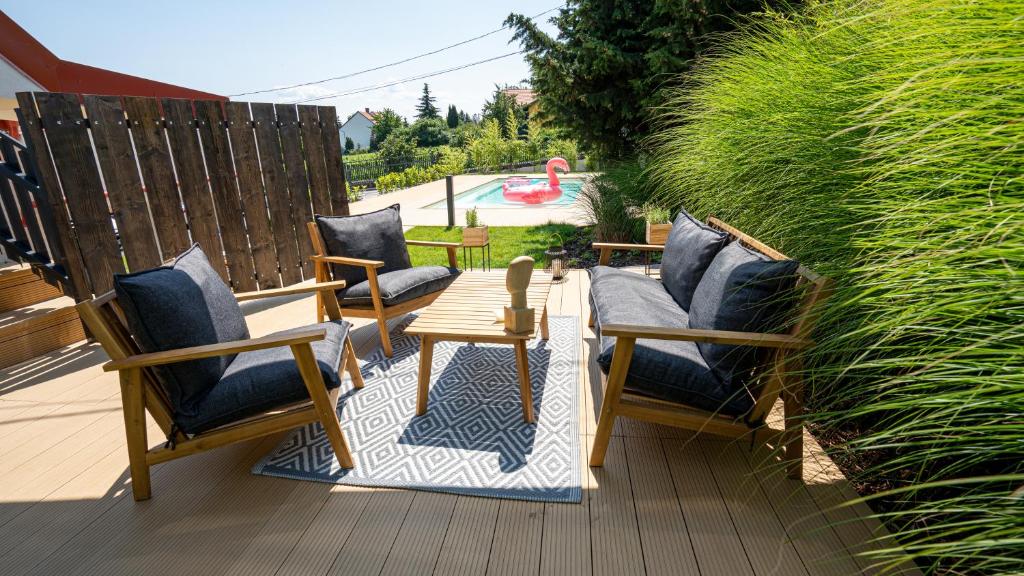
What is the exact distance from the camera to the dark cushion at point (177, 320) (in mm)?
1818

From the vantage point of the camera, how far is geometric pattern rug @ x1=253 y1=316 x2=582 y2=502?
6.58 ft

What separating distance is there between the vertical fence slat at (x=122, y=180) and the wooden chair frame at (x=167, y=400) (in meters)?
2.09

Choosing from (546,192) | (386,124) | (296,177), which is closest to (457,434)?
(296,177)

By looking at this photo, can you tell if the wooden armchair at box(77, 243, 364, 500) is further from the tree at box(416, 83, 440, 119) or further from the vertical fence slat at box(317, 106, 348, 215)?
the tree at box(416, 83, 440, 119)

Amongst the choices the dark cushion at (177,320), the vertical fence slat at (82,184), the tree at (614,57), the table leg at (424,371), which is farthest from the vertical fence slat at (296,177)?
the tree at (614,57)

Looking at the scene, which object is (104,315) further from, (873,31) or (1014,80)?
(873,31)

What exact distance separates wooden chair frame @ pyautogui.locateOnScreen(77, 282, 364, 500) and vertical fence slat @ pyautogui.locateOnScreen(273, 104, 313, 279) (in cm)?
284

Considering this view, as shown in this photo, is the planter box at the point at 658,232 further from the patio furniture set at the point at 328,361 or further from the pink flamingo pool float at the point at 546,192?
the pink flamingo pool float at the point at 546,192

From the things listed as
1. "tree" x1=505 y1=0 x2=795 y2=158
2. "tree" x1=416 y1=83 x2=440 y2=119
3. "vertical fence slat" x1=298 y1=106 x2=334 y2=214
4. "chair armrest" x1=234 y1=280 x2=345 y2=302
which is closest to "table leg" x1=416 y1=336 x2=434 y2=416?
"chair armrest" x1=234 y1=280 x2=345 y2=302

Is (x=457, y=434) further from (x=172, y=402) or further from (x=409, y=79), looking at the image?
(x=409, y=79)

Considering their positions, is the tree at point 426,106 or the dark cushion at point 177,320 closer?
the dark cushion at point 177,320

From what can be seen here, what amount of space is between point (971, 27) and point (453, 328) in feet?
6.89

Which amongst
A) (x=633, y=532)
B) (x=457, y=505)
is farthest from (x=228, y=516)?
(x=633, y=532)

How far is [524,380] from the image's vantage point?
2367 mm
